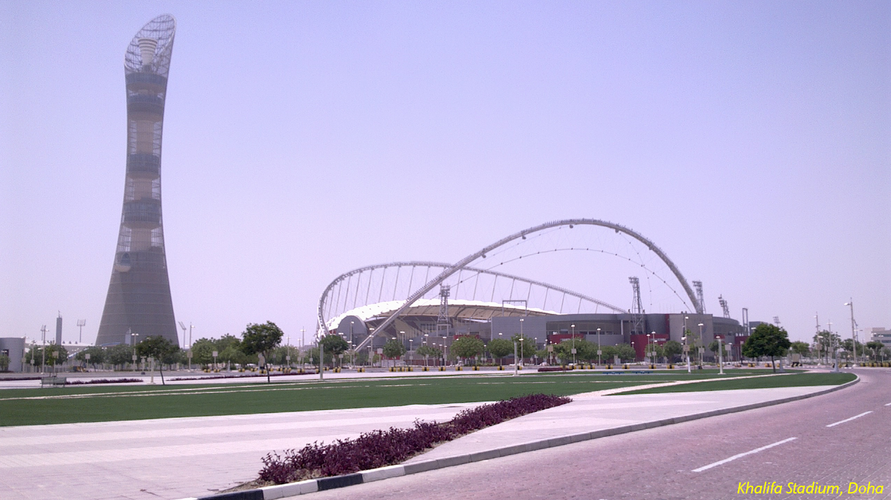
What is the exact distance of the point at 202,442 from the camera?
17.7 m

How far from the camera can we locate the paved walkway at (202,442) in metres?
12.0

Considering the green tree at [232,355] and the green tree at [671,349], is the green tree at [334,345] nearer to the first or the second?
the green tree at [232,355]

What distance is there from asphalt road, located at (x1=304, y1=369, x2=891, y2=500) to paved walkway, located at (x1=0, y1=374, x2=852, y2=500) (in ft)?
5.07

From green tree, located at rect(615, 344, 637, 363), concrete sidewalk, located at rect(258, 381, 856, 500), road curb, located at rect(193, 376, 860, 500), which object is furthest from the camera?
green tree, located at rect(615, 344, 637, 363)

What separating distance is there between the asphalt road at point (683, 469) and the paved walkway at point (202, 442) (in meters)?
1.55

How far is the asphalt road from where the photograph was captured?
1075 cm

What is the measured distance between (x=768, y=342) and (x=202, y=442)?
212 feet

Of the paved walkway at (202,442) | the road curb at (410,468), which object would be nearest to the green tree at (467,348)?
the paved walkway at (202,442)

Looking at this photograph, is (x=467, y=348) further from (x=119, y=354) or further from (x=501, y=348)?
(x=119, y=354)

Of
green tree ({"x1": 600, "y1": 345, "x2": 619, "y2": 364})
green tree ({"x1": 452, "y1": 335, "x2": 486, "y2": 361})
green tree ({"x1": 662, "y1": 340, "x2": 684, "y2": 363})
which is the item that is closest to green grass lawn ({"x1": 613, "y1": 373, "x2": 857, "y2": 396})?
green tree ({"x1": 452, "y1": 335, "x2": 486, "y2": 361})

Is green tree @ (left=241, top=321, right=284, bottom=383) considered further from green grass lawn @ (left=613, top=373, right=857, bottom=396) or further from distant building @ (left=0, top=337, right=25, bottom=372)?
distant building @ (left=0, top=337, right=25, bottom=372)

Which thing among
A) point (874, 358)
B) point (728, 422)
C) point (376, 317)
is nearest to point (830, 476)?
point (728, 422)

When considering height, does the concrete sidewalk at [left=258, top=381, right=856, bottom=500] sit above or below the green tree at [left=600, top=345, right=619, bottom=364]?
above

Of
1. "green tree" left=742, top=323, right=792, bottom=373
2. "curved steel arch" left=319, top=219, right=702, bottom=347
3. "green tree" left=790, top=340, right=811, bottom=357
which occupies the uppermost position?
"curved steel arch" left=319, top=219, right=702, bottom=347
